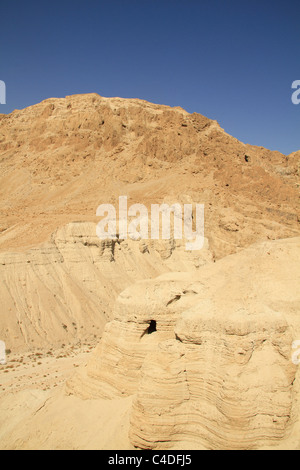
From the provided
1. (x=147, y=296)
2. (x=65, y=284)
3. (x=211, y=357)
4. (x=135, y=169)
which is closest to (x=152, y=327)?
(x=147, y=296)

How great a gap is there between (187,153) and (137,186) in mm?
11122

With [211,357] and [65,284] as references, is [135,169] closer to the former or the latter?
[65,284]

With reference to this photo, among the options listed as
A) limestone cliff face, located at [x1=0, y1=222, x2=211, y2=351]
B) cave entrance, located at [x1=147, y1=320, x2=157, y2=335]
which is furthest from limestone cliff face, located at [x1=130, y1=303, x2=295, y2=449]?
limestone cliff face, located at [x1=0, y1=222, x2=211, y2=351]

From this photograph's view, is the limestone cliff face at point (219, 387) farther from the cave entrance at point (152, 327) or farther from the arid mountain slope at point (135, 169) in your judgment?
the arid mountain slope at point (135, 169)

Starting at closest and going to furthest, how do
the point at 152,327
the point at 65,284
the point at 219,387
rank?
1. the point at 219,387
2. the point at 152,327
3. the point at 65,284

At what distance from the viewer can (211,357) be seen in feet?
28.4

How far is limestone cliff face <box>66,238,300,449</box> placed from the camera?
796 cm

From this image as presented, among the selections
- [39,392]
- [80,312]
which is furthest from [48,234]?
[39,392]

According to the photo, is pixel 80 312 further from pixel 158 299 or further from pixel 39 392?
pixel 158 299

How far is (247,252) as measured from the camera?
441 inches

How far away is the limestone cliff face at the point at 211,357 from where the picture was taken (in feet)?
26.1

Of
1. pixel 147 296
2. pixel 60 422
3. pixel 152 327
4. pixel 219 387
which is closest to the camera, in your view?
pixel 219 387

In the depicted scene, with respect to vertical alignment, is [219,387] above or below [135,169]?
below

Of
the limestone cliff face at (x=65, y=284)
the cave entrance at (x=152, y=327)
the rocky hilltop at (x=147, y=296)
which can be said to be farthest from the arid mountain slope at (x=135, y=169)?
the cave entrance at (x=152, y=327)
